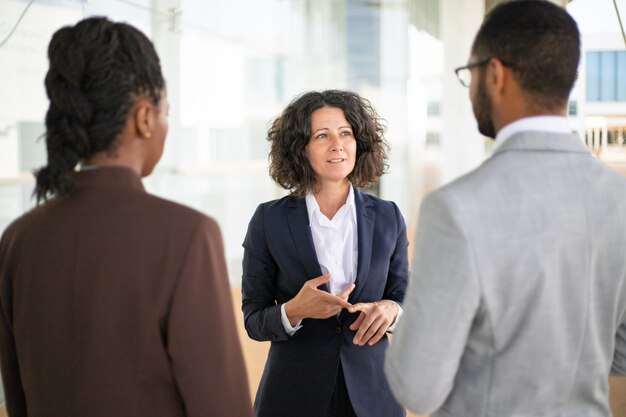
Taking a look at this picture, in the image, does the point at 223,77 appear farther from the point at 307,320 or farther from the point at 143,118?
the point at 143,118

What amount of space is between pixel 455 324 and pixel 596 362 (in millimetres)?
319

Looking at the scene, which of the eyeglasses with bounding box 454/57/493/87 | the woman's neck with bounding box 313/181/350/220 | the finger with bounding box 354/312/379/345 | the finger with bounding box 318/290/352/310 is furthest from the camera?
the woman's neck with bounding box 313/181/350/220

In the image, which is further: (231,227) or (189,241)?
(231,227)

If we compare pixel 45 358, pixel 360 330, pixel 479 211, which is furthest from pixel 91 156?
pixel 360 330

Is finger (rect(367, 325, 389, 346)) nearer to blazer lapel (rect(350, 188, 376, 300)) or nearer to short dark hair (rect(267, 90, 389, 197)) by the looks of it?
blazer lapel (rect(350, 188, 376, 300))

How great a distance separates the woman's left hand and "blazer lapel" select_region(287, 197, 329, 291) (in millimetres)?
135

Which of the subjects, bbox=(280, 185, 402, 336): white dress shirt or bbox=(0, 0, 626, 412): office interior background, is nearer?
bbox=(280, 185, 402, 336): white dress shirt

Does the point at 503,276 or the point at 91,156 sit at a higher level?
the point at 91,156

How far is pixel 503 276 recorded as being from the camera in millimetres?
1271

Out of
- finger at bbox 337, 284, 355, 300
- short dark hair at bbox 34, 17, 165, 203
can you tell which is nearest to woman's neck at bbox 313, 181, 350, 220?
finger at bbox 337, 284, 355, 300

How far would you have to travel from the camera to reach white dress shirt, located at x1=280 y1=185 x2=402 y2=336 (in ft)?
7.55

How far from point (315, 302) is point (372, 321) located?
197 millimetres

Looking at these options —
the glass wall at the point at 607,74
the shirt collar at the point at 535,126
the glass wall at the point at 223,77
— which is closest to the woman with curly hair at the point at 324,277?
the shirt collar at the point at 535,126

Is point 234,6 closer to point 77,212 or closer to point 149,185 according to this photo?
point 149,185
